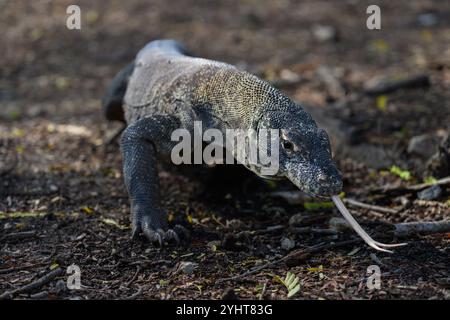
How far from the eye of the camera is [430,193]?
5188 millimetres

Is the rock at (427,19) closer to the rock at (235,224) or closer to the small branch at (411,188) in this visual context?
the small branch at (411,188)

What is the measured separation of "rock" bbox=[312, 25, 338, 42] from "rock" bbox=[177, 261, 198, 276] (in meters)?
7.27

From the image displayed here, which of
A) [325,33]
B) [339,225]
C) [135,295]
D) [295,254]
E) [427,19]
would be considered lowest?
[135,295]

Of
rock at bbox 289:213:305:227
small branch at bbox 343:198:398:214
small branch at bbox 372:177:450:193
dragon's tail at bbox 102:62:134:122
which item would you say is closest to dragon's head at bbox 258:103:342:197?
rock at bbox 289:213:305:227

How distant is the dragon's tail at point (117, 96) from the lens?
6.59 meters

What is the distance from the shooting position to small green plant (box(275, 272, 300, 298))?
376 centimetres

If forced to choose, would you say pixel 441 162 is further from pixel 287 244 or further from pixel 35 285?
pixel 35 285

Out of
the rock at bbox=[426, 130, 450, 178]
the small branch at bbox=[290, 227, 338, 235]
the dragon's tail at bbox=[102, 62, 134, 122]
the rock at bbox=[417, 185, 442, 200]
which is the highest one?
the dragon's tail at bbox=[102, 62, 134, 122]

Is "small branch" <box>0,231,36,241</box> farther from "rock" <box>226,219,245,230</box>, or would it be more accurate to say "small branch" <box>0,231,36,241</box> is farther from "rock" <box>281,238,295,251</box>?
"rock" <box>281,238,295,251</box>

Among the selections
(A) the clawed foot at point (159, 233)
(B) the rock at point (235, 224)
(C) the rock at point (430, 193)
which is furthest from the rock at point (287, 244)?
(C) the rock at point (430, 193)

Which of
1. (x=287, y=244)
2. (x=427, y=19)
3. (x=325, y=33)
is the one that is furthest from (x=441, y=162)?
(x=427, y=19)

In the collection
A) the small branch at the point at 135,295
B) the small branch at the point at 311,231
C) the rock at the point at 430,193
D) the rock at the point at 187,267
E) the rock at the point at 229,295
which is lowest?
the small branch at the point at 135,295

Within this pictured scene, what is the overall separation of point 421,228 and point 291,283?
125 centimetres

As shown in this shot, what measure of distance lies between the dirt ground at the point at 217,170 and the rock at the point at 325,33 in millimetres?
33
